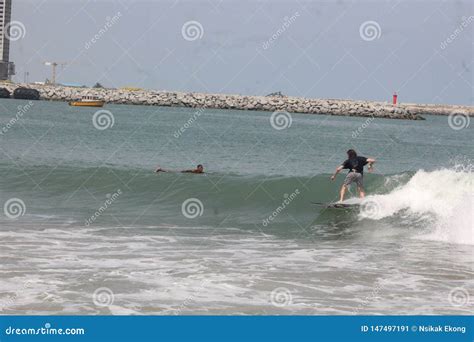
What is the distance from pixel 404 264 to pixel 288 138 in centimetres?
4817

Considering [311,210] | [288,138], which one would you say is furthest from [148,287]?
[288,138]

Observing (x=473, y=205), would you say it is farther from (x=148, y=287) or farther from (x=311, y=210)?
(x=148, y=287)

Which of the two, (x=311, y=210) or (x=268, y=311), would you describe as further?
(x=311, y=210)

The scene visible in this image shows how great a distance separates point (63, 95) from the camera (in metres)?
126

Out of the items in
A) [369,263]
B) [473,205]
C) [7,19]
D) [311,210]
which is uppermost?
[7,19]

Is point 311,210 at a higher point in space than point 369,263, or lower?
higher
